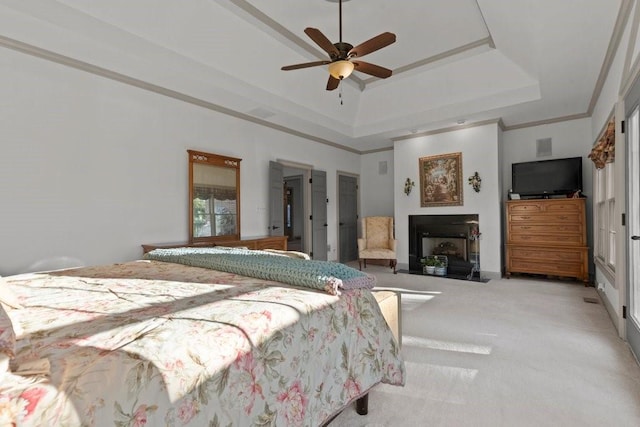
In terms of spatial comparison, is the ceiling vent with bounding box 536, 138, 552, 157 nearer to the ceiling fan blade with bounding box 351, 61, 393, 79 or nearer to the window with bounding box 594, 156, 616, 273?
the window with bounding box 594, 156, 616, 273

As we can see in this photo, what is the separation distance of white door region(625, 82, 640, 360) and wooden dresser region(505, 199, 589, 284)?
2.46 m

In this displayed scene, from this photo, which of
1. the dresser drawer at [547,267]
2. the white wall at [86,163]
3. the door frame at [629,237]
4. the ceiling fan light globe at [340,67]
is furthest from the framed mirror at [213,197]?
the dresser drawer at [547,267]

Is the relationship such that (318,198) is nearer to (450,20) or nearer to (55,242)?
(450,20)

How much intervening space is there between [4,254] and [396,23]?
4.57 metres

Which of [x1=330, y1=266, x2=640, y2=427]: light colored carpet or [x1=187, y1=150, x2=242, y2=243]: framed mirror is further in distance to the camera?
[x1=187, y1=150, x2=242, y2=243]: framed mirror

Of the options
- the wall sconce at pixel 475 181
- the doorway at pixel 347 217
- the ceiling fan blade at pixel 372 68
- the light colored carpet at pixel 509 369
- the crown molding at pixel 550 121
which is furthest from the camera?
the doorway at pixel 347 217

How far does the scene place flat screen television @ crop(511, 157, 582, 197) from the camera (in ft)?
16.3

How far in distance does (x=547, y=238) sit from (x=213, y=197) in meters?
5.03

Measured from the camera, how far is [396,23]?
3.73 meters

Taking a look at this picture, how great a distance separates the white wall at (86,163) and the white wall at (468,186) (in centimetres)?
360

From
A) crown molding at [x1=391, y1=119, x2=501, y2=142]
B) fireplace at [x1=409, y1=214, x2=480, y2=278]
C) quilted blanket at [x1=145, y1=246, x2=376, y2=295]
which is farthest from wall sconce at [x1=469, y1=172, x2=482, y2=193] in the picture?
quilted blanket at [x1=145, y1=246, x2=376, y2=295]

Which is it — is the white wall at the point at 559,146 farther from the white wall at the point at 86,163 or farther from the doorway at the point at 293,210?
the white wall at the point at 86,163

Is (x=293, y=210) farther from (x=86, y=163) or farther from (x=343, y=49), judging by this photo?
(x=343, y=49)

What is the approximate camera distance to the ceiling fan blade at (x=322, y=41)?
262 centimetres
